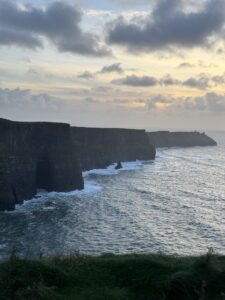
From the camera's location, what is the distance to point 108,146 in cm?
13338

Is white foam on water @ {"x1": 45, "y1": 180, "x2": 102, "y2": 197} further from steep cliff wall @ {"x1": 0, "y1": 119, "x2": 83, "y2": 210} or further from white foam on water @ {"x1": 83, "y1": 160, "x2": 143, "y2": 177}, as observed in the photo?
white foam on water @ {"x1": 83, "y1": 160, "x2": 143, "y2": 177}

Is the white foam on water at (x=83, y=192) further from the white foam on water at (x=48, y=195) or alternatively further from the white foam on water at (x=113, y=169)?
the white foam on water at (x=113, y=169)

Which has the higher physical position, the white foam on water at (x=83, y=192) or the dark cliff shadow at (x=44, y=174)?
the dark cliff shadow at (x=44, y=174)

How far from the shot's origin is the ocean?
4434cm

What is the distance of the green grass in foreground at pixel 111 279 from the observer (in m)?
17.8

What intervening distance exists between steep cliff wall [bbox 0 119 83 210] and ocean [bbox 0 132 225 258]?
273 cm

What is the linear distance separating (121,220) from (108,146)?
254ft

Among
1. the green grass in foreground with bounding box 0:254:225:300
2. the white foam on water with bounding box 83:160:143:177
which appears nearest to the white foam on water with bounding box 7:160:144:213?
the white foam on water with bounding box 83:160:143:177

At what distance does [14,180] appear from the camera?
70375 millimetres

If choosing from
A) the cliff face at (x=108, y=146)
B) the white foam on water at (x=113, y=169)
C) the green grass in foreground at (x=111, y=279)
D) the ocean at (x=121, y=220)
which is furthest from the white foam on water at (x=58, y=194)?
the green grass in foreground at (x=111, y=279)

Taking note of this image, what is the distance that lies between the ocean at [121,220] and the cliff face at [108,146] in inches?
851

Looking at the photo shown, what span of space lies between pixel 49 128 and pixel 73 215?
26.3 meters

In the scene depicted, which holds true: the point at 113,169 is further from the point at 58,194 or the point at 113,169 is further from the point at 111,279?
the point at 111,279

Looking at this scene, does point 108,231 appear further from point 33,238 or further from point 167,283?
point 167,283
